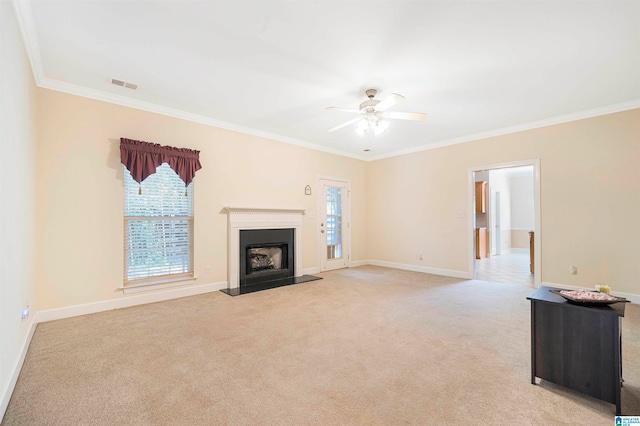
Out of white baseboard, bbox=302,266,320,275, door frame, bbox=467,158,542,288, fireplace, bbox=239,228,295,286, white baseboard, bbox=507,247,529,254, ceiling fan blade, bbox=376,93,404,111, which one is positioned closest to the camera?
ceiling fan blade, bbox=376,93,404,111

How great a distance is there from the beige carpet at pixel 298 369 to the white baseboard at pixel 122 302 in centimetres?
16

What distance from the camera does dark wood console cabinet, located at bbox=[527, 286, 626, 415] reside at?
1776mm

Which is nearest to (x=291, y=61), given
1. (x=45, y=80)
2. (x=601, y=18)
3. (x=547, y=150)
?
(x=601, y=18)

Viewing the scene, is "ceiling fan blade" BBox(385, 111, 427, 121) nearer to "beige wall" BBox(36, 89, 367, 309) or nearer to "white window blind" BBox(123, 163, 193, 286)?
"beige wall" BBox(36, 89, 367, 309)

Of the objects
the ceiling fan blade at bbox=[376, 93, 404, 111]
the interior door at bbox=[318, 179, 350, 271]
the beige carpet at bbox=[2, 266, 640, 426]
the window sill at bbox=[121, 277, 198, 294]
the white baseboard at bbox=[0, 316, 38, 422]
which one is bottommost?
the beige carpet at bbox=[2, 266, 640, 426]

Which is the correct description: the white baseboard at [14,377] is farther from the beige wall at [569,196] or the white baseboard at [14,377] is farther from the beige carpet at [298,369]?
the beige wall at [569,196]

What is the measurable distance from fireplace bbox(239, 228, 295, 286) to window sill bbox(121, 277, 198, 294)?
898 mm

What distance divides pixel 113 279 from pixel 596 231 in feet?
22.5

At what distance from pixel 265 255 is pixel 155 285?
76.9 inches

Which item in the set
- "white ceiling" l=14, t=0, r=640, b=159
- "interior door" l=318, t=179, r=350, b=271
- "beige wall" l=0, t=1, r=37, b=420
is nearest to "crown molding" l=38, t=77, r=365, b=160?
"white ceiling" l=14, t=0, r=640, b=159

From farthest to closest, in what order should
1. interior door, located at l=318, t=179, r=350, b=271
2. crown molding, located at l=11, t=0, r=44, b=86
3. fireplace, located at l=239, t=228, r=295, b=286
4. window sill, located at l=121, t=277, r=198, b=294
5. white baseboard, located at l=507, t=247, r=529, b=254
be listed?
white baseboard, located at l=507, t=247, r=529, b=254 < interior door, located at l=318, t=179, r=350, b=271 < fireplace, located at l=239, t=228, r=295, b=286 < window sill, located at l=121, t=277, r=198, b=294 < crown molding, located at l=11, t=0, r=44, b=86

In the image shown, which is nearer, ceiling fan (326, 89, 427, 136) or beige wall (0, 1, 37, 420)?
beige wall (0, 1, 37, 420)

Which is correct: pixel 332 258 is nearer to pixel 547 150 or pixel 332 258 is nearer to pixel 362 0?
pixel 547 150

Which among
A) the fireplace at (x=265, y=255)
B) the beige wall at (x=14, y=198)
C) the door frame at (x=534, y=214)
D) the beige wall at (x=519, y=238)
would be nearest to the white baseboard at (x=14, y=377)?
the beige wall at (x=14, y=198)
